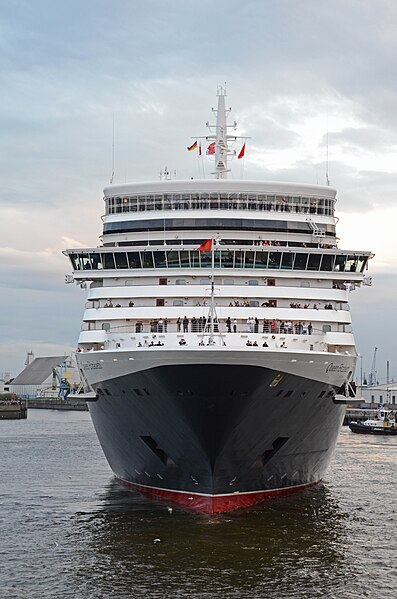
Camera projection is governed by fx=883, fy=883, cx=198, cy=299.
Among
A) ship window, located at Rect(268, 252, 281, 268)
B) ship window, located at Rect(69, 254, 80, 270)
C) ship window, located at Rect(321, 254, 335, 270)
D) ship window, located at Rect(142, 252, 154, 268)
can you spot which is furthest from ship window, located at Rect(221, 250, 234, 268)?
ship window, located at Rect(69, 254, 80, 270)

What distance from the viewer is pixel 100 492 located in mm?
33188

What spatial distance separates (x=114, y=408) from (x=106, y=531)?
423 centimetres

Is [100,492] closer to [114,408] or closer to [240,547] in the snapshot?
[114,408]

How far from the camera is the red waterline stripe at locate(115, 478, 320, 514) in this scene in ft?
86.2

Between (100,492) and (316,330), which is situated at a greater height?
(316,330)

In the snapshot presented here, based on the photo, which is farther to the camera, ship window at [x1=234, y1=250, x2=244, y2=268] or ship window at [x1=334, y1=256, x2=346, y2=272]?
ship window at [x1=334, y1=256, x2=346, y2=272]

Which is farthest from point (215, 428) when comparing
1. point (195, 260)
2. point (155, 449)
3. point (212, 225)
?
point (212, 225)

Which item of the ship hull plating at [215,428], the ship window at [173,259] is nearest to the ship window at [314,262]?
the ship window at [173,259]

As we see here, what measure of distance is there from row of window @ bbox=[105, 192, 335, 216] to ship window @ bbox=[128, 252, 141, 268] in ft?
9.62

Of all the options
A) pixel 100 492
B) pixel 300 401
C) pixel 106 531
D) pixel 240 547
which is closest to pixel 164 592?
pixel 240 547

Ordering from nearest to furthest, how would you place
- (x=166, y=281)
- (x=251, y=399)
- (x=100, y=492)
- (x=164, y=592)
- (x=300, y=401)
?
1. (x=164, y=592)
2. (x=251, y=399)
3. (x=300, y=401)
4. (x=166, y=281)
5. (x=100, y=492)

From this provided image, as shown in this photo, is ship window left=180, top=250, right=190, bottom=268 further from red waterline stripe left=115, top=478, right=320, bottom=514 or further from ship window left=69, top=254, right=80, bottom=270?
red waterline stripe left=115, top=478, right=320, bottom=514

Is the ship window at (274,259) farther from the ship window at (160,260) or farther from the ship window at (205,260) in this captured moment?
the ship window at (160,260)

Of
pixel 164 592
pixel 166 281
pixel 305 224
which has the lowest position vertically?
pixel 164 592
